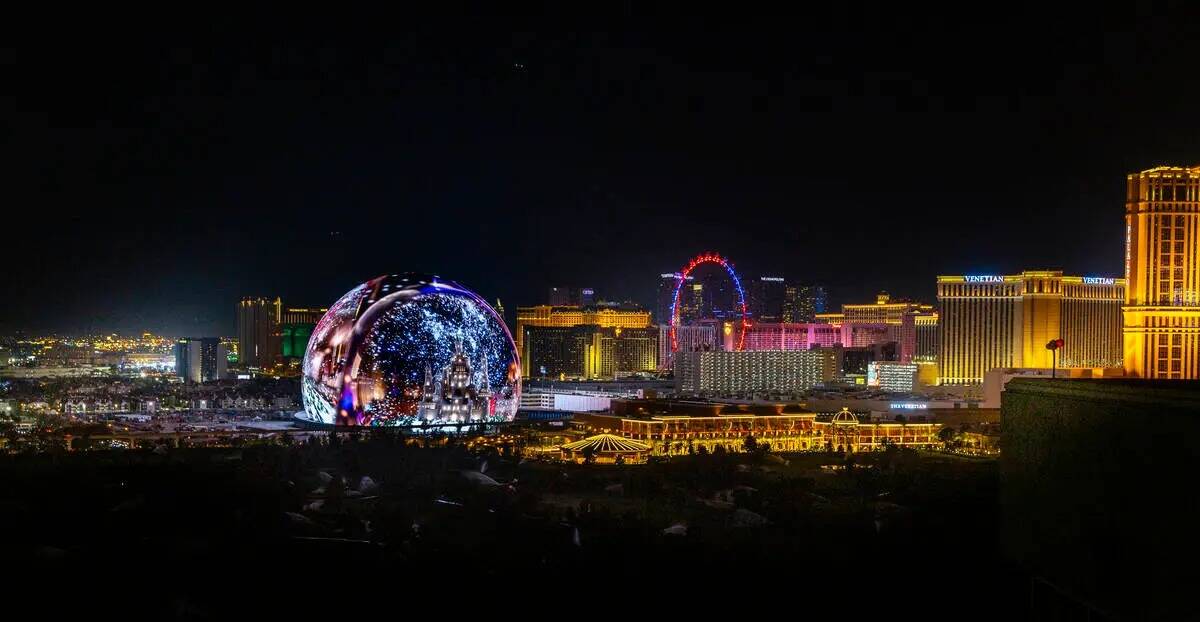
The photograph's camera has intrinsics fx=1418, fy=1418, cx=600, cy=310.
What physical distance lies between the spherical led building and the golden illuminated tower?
53.0 ft

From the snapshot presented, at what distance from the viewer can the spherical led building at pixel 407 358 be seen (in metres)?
35.5

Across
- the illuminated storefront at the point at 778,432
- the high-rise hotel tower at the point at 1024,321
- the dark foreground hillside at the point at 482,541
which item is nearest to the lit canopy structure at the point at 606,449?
the illuminated storefront at the point at 778,432

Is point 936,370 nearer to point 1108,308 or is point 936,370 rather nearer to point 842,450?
point 1108,308

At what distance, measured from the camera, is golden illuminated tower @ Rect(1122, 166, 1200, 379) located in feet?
111

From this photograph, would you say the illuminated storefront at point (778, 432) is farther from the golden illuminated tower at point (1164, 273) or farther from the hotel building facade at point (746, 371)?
the hotel building facade at point (746, 371)

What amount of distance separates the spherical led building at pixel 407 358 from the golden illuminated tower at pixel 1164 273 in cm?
1615

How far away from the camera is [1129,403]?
9.73 m

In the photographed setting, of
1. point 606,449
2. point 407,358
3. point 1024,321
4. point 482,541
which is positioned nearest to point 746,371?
point 1024,321

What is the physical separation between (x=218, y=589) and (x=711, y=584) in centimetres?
603

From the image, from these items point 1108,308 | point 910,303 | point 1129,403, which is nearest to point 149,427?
point 1129,403

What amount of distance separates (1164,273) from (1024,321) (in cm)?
2896

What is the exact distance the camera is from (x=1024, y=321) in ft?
205

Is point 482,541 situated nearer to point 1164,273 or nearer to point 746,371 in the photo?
point 1164,273

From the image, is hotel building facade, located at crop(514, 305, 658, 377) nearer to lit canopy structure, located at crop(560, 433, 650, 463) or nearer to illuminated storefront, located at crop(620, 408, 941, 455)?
illuminated storefront, located at crop(620, 408, 941, 455)
